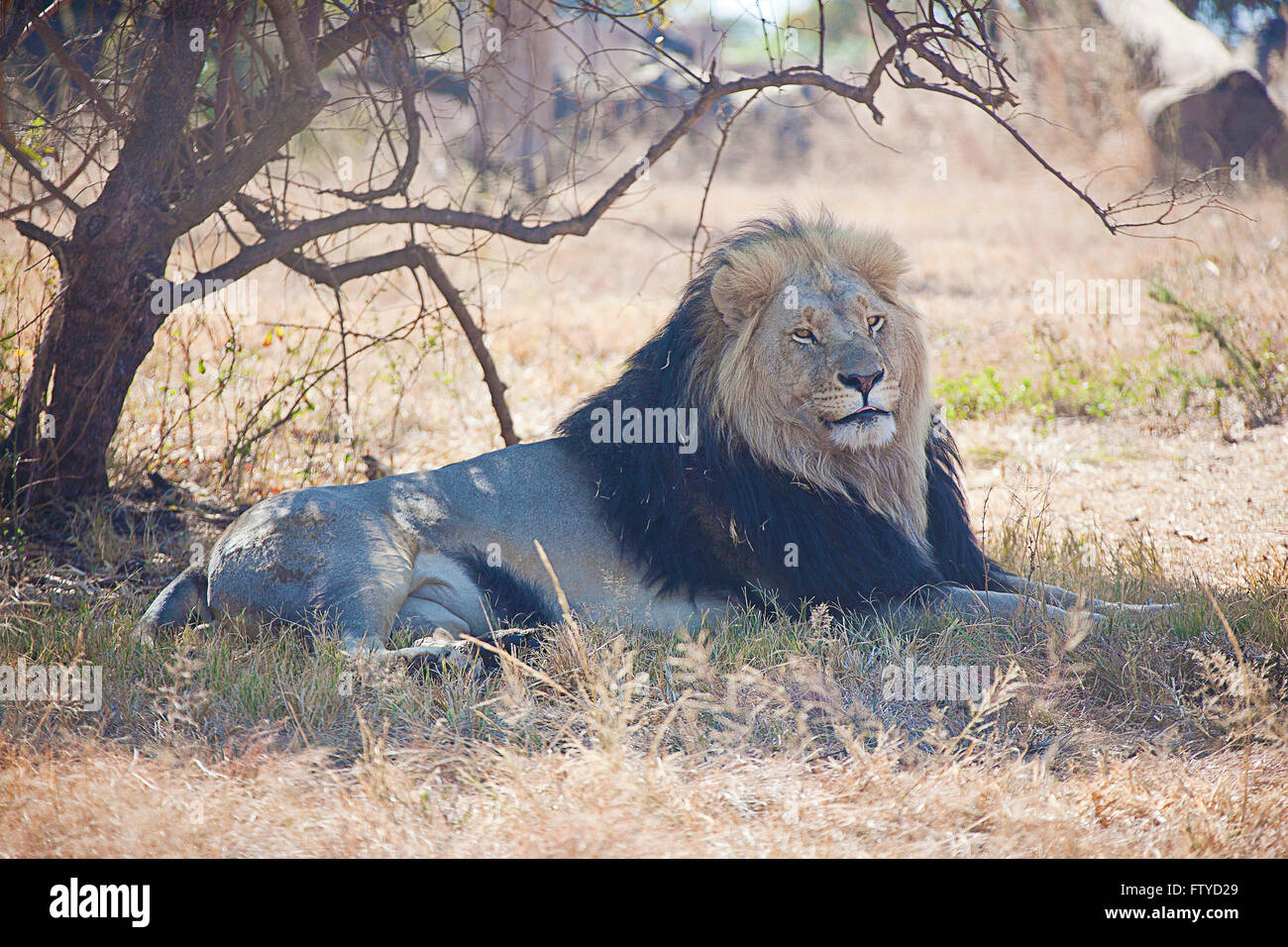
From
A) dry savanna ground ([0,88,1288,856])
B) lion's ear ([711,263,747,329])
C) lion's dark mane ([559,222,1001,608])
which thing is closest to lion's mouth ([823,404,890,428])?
lion's dark mane ([559,222,1001,608])

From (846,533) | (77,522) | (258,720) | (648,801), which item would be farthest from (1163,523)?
(77,522)

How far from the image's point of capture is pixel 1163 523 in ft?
21.7

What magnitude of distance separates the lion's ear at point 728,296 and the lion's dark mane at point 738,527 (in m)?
0.12

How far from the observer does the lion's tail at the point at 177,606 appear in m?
4.67

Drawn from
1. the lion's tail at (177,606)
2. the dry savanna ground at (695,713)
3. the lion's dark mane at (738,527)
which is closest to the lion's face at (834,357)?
the lion's dark mane at (738,527)

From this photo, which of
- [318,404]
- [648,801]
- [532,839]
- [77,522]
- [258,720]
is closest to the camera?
[532,839]

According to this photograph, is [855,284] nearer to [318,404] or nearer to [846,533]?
[846,533]

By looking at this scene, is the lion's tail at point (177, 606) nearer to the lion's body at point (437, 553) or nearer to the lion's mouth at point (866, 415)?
the lion's body at point (437, 553)

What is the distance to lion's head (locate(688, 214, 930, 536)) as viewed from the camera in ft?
15.3

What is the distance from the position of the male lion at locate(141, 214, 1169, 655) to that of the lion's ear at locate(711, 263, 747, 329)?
0.03 feet

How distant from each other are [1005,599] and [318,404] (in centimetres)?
623

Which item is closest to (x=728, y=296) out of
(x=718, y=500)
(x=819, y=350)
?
(x=819, y=350)

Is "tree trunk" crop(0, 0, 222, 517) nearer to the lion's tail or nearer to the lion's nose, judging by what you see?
the lion's tail

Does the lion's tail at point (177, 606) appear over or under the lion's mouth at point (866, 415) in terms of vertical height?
under
